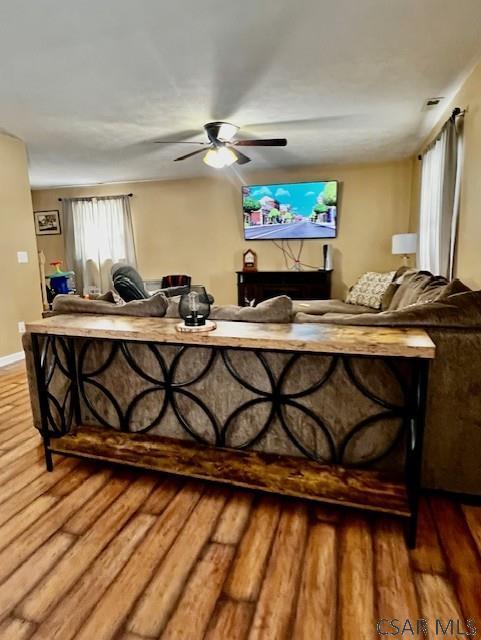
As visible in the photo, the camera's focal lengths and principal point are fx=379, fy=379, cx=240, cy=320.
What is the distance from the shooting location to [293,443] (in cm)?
193

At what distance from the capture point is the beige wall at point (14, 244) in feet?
13.3

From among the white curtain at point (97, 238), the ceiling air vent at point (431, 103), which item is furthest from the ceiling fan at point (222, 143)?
the white curtain at point (97, 238)

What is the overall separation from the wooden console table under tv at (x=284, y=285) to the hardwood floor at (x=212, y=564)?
4004mm

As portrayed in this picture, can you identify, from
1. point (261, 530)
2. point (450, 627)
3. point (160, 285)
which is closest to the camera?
point (450, 627)

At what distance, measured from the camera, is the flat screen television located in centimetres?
562

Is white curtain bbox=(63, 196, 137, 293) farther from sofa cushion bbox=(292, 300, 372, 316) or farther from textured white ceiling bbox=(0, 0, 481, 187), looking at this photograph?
sofa cushion bbox=(292, 300, 372, 316)

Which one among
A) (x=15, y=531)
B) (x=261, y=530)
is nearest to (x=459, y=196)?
(x=261, y=530)

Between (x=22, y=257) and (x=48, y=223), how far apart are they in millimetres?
3283

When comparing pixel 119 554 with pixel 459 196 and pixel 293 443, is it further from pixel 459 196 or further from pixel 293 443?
pixel 459 196

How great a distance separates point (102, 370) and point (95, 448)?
431mm

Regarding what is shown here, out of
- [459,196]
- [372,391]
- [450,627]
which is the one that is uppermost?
[459,196]

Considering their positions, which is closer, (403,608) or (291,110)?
(403,608)

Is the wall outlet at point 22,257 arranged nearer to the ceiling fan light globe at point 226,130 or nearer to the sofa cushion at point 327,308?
the ceiling fan light globe at point 226,130

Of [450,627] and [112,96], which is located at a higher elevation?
[112,96]
